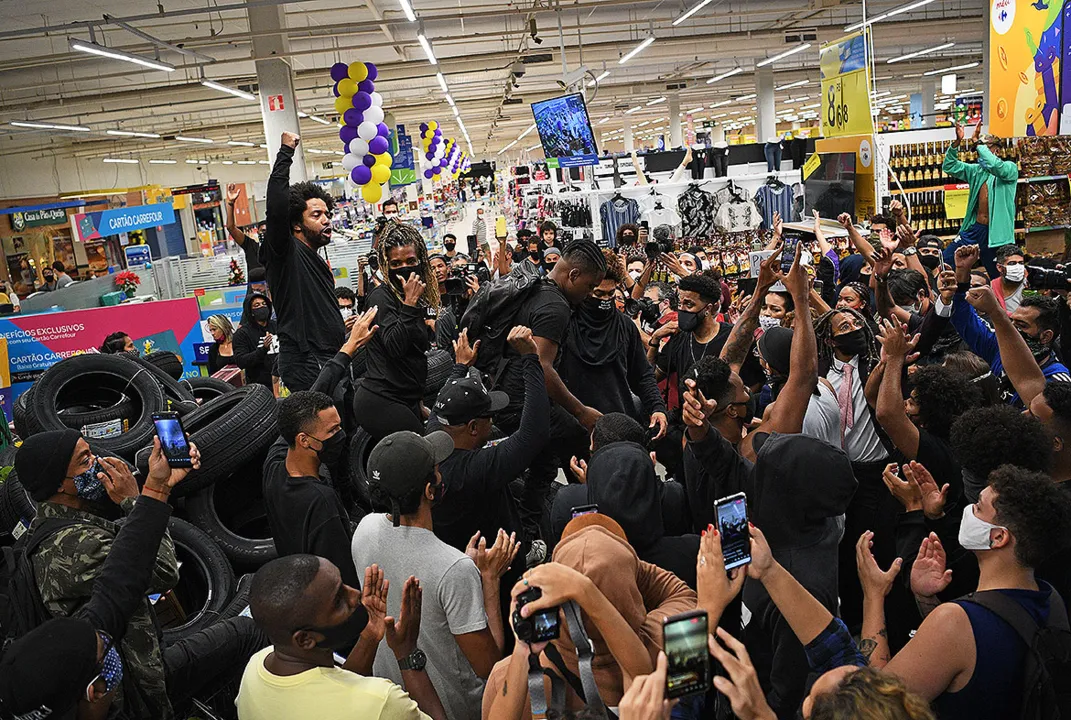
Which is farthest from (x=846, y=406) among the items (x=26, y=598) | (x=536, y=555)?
(x=26, y=598)

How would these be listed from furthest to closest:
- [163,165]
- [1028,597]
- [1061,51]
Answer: [163,165], [1061,51], [1028,597]

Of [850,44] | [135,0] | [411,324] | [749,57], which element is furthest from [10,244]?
[411,324]

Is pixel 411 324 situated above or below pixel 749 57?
below

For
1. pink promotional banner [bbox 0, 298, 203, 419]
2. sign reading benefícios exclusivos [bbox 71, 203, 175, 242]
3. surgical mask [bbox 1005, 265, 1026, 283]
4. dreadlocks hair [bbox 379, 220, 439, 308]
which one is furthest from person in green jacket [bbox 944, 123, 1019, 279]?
sign reading benefícios exclusivos [bbox 71, 203, 175, 242]

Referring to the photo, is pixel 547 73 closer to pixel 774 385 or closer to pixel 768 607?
pixel 774 385

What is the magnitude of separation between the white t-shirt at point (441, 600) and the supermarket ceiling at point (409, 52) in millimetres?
10266

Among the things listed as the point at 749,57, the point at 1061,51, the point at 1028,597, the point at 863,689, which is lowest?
the point at 1028,597

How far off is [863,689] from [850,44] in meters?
9.18

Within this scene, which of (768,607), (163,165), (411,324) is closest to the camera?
(768,607)

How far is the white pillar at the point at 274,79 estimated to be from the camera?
1318 centimetres

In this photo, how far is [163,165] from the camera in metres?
40.6

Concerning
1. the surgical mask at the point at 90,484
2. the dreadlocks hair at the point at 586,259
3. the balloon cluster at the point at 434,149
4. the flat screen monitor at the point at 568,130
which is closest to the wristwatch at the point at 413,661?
the surgical mask at the point at 90,484

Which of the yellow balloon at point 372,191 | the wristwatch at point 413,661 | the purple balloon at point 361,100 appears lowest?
the wristwatch at point 413,661

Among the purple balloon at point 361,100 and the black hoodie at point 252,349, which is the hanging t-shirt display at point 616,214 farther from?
the black hoodie at point 252,349
